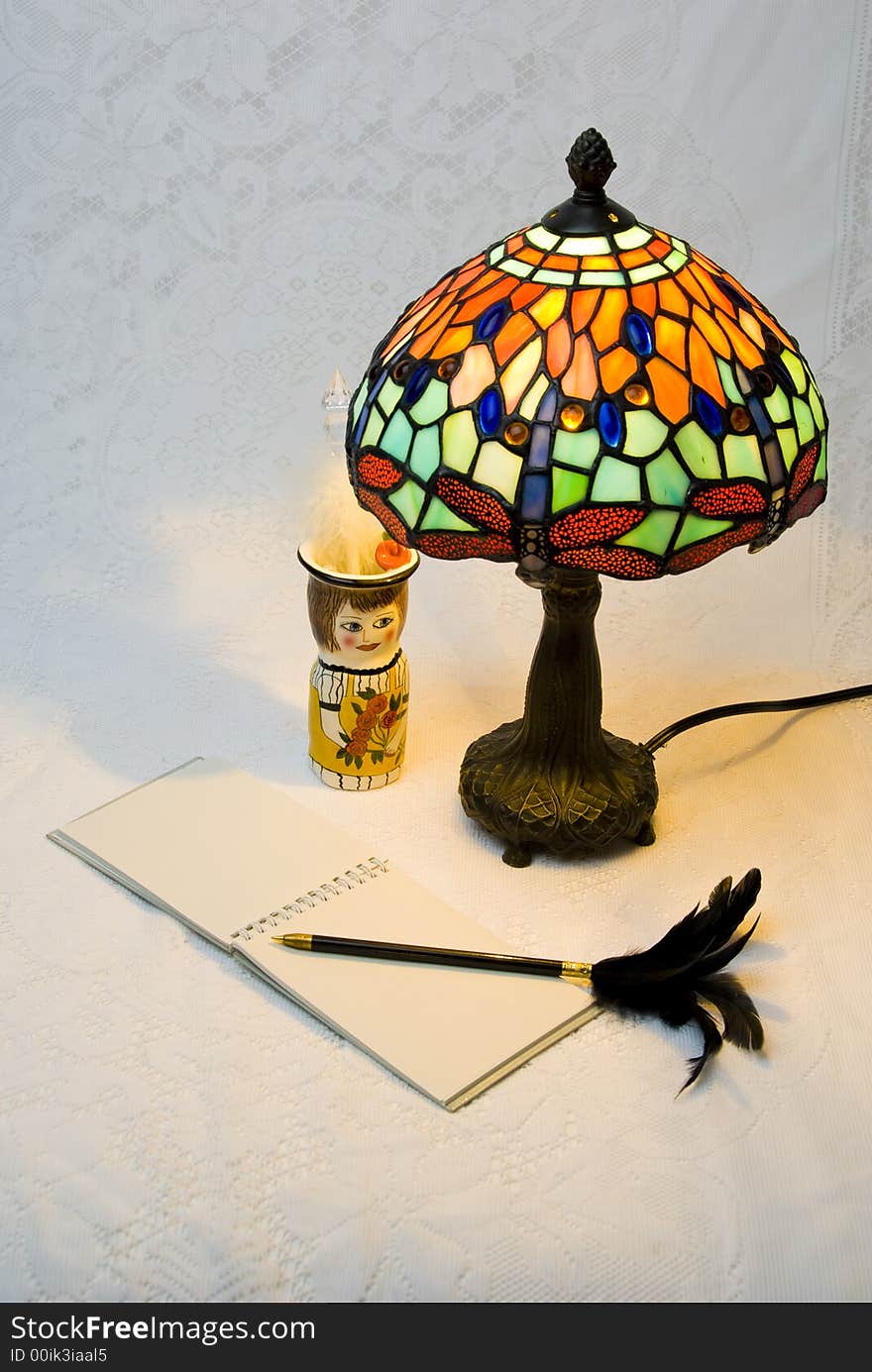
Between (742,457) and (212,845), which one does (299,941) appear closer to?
(212,845)

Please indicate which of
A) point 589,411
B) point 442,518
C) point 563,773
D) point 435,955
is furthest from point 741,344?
point 435,955

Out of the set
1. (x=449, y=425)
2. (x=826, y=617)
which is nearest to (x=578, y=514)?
(x=449, y=425)

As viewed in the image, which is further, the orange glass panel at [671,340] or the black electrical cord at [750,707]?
the black electrical cord at [750,707]

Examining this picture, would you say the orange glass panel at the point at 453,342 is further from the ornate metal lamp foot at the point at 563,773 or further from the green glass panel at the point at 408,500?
the ornate metal lamp foot at the point at 563,773

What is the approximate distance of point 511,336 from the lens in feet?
3.38

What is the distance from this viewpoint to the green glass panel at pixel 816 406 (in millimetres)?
1085

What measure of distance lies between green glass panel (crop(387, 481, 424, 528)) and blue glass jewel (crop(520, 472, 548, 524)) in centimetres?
8

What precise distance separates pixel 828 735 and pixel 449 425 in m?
0.56

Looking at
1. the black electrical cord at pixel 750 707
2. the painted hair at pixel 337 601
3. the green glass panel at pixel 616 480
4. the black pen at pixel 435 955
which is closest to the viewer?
the green glass panel at pixel 616 480

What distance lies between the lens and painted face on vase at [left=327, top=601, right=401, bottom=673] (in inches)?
49.2

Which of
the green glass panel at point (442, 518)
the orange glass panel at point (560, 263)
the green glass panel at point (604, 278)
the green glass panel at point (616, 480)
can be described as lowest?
the green glass panel at point (442, 518)

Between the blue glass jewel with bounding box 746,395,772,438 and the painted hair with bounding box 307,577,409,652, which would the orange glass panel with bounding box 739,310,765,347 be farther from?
the painted hair with bounding box 307,577,409,652

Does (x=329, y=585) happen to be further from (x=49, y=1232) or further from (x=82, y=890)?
(x=49, y=1232)

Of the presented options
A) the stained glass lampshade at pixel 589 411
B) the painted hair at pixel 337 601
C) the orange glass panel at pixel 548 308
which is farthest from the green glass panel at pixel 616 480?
the painted hair at pixel 337 601
